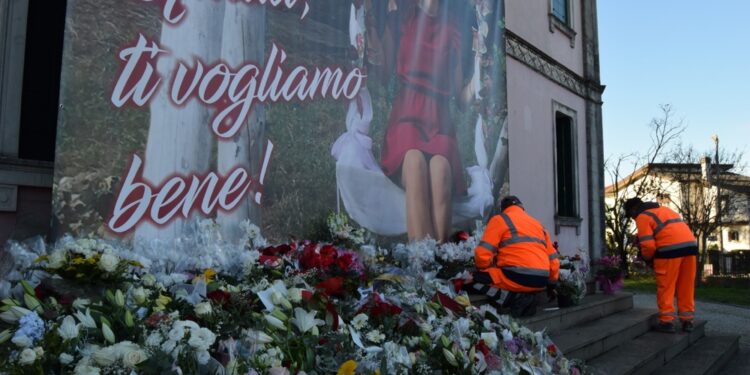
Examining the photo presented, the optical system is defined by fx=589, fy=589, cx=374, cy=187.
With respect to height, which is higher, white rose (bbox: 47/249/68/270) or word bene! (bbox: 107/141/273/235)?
word bene! (bbox: 107/141/273/235)

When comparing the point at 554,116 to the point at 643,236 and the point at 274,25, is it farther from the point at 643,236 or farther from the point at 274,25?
the point at 274,25

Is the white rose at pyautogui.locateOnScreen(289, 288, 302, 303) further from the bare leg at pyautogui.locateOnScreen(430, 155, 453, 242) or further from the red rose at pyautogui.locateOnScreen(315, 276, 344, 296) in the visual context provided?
the bare leg at pyautogui.locateOnScreen(430, 155, 453, 242)

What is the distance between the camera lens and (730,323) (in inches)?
423

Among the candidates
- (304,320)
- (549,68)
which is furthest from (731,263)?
(304,320)

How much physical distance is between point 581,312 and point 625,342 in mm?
598

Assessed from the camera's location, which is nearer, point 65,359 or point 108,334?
point 65,359

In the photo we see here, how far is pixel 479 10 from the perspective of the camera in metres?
8.77

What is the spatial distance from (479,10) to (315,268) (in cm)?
593

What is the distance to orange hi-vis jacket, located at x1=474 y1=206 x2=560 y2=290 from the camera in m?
5.88

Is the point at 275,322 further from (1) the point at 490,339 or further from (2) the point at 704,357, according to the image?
(2) the point at 704,357

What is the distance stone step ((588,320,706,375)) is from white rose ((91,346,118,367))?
13.4 feet

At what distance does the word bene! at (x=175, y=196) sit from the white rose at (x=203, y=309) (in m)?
1.90

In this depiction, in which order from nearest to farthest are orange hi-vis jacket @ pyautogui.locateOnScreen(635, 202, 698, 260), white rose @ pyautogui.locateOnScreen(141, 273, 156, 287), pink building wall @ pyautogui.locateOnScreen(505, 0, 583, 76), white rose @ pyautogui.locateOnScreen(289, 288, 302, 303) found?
white rose @ pyautogui.locateOnScreen(289, 288, 302, 303), white rose @ pyautogui.locateOnScreen(141, 273, 156, 287), orange hi-vis jacket @ pyautogui.locateOnScreen(635, 202, 698, 260), pink building wall @ pyautogui.locateOnScreen(505, 0, 583, 76)

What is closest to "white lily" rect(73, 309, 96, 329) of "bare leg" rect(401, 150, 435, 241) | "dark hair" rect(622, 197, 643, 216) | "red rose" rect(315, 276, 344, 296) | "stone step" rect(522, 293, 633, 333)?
"red rose" rect(315, 276, 344, 296)
